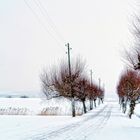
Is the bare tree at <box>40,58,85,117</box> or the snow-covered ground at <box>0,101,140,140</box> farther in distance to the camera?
the bare tree at <box>40,58,85,117</box>

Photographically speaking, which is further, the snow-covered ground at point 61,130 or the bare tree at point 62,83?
the bare tree at point 62,83

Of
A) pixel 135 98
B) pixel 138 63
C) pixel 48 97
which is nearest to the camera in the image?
pixel 138 63

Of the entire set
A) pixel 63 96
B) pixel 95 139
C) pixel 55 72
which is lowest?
pixel 95 139

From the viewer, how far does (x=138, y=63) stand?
26.4 meters

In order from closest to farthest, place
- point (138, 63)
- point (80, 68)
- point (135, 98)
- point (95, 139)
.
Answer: point (95, 139) → point (138, 63) → point (135, 98) → point (80, 68)

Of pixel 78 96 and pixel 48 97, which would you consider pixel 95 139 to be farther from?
pixel 78 96

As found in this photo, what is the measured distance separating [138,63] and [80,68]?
33529 millimetres

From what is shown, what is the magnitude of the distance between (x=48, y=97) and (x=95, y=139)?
3868 centimetres

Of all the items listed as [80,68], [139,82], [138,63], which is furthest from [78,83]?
[138,63]

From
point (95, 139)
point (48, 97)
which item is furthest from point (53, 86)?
point (95, 139)

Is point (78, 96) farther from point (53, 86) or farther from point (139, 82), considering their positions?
point (139, 82)

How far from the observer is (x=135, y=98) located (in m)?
48.7

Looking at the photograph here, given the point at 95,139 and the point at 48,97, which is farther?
Answer: the point at 48,97

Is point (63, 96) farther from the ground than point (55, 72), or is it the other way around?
point (55, 72)
